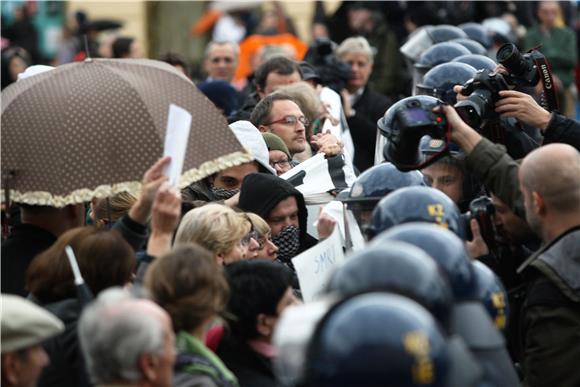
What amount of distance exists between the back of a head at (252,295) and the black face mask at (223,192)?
2410 mm

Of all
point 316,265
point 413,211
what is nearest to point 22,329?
point 413,211

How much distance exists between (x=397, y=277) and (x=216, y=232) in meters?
2.33

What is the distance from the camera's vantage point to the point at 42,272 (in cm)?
540

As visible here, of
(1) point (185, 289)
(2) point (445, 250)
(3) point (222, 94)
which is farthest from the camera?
(3) point (222, 94)

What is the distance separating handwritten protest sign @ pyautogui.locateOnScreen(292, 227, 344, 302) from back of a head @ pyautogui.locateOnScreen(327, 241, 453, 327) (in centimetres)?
190

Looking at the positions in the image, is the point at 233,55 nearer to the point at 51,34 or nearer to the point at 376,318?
the point at 376,318

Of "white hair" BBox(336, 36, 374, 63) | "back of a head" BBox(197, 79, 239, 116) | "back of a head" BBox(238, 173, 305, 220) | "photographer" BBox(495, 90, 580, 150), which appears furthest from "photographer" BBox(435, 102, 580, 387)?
"white hair" BBox(336, 36, 374, 63)

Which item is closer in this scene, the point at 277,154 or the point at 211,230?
the point at 211,230

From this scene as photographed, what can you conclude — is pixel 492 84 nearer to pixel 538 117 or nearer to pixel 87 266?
pixel 538 117

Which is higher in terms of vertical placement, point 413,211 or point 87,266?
point 413,211

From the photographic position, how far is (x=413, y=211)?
5141mm

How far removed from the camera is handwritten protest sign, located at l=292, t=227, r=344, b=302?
5.98 m

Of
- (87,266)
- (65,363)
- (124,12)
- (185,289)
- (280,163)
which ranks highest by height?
(185,289)

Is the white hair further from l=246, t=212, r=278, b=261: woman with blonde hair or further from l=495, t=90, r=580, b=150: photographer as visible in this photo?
l=246, t=212, r=278, b=261: woman with blonde hair
